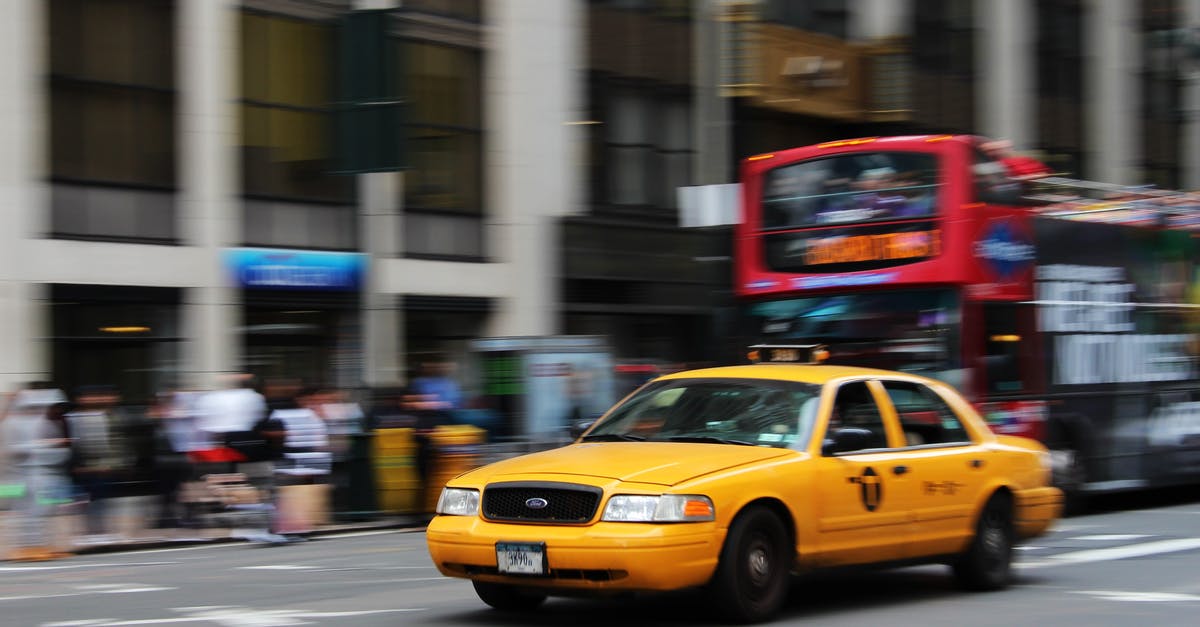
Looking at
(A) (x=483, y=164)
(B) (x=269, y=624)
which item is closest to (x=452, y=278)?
(A) (x=483, y=164)

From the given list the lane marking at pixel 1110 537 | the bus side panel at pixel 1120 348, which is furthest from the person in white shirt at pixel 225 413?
the lane marking at pixel 1110 537

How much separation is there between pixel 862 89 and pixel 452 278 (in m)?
11.8

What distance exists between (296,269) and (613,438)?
1466 centimetres

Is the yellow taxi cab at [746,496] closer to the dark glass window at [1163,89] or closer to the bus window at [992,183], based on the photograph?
the bus window at [992,183]

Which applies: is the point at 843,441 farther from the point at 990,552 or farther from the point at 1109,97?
the point at 1109,97

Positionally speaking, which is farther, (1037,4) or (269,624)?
(1037,4)

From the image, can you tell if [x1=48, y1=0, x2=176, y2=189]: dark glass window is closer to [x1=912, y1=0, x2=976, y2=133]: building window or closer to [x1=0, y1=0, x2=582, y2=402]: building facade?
[x1=0, y1=0, x2=582, y2=402]: building facade

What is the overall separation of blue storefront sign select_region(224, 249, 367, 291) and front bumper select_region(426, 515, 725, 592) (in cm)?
1504

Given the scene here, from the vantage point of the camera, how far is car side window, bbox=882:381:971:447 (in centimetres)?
977

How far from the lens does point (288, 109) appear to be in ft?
77.6

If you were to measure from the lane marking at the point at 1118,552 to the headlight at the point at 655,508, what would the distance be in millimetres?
4790

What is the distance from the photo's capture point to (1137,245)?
17.3 meters

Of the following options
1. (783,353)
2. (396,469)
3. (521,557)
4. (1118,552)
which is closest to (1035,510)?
(1118,552)

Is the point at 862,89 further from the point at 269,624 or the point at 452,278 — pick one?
the point at 269,624
